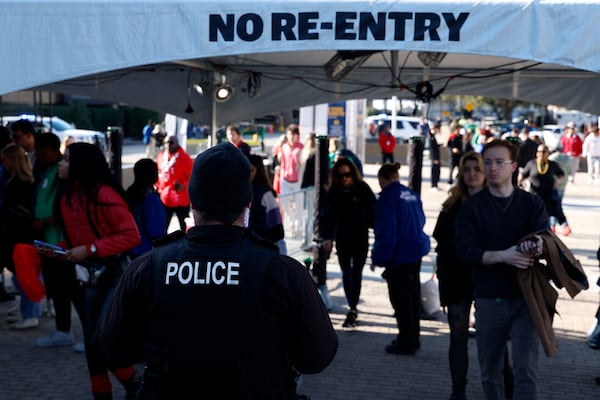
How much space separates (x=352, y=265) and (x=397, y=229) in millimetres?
1228

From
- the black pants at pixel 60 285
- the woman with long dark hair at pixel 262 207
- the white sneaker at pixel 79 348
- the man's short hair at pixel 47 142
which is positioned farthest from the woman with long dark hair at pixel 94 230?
the white sneaker at pixel 79 348

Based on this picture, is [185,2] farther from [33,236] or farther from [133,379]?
[33,236]

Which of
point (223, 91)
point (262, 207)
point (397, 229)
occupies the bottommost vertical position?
point (397, 229)

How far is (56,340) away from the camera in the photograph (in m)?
7.27

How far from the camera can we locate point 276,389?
2.52 metres

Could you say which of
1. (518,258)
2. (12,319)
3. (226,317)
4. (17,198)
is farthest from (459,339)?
(12,319)

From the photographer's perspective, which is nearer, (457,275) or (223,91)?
(457,275)

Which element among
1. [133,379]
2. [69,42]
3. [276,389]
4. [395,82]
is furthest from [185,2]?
[395,82]

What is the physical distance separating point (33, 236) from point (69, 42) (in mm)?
2881

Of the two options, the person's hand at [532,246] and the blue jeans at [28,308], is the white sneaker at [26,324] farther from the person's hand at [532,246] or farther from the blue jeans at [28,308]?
the person's hand at [532,246]

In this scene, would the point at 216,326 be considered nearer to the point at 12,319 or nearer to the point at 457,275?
the point at 457,275

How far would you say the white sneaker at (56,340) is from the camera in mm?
7246

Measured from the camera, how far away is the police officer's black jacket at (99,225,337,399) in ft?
8.04

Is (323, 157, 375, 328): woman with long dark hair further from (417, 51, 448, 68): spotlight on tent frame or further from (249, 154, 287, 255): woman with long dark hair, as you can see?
(417, 51, 448, 68): spotlight on tent frame
